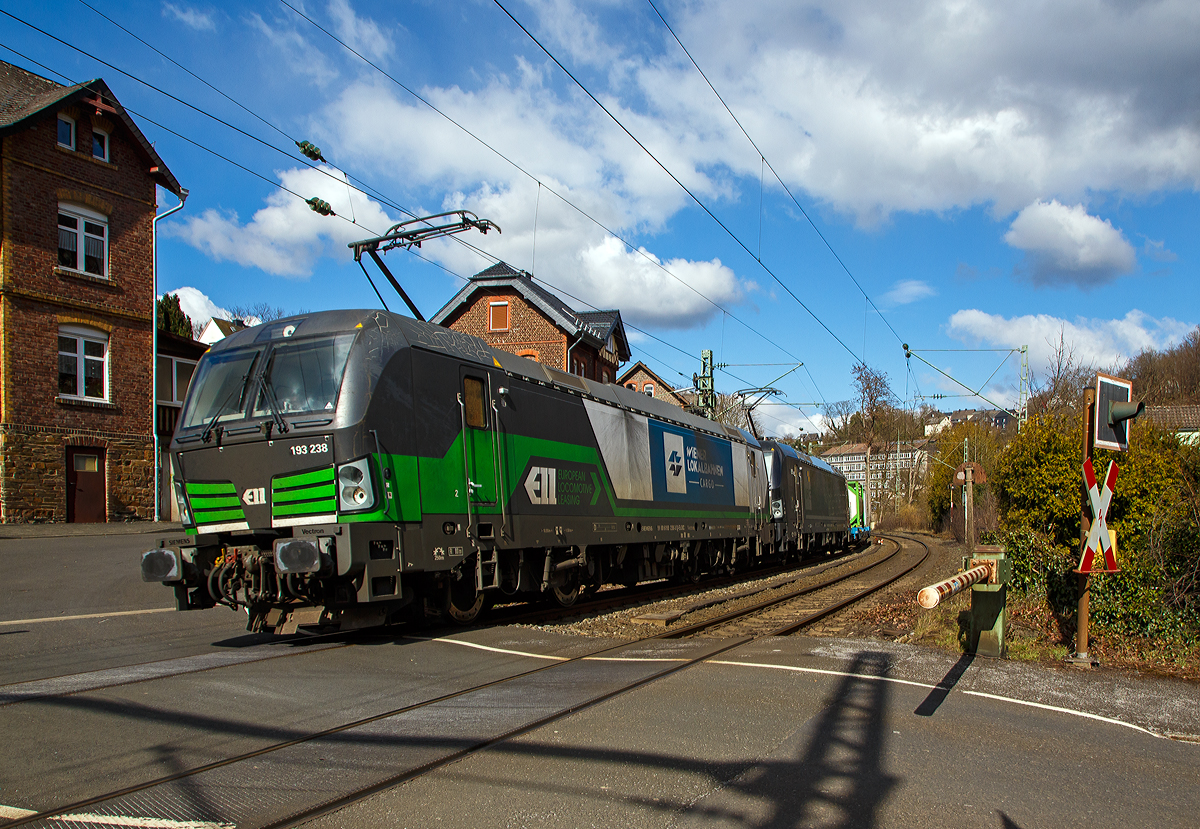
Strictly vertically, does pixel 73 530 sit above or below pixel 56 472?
below

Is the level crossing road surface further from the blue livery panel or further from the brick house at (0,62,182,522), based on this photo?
the brick house at (0,62,182,522)

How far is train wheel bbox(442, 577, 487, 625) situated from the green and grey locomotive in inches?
0.8

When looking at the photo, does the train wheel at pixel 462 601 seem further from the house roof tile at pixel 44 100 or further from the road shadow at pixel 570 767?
the house roof tile at pixel 44 100

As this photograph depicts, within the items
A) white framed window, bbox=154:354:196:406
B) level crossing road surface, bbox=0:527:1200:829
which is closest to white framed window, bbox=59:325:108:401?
white framed window, bbox=154:354:196:406

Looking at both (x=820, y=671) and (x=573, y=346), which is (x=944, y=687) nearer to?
(x=820, y=671)

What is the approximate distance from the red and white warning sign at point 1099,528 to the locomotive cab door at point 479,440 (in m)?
5.99

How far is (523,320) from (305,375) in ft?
104

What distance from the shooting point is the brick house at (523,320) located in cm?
3878

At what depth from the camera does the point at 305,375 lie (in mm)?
8039

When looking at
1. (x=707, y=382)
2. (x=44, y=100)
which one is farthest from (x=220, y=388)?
(x=707, y=382)

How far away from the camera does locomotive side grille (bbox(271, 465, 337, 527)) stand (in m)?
7.59

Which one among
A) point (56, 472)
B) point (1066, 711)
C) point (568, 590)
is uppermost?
point (56, 472)

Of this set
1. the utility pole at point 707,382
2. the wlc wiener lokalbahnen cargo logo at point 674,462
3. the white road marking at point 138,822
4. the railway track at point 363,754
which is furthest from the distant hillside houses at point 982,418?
the white road marking at point 138,822

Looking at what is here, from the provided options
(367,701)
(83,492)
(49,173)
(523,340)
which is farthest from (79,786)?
(523,340)
